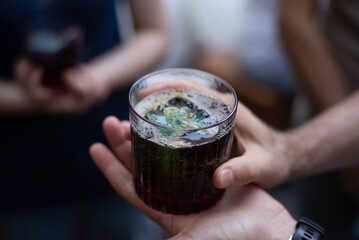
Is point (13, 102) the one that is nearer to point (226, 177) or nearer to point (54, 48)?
point (54, 48)

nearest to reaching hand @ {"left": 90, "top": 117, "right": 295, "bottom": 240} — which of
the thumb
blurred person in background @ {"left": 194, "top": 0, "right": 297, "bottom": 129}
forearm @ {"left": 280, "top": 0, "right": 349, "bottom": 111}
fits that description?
the thumb

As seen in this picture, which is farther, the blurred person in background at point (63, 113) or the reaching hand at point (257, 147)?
the blurred person in background at point (63, 113)

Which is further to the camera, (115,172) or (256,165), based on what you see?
(115,172)

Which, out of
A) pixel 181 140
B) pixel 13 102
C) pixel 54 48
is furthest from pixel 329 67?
pixel 13 102

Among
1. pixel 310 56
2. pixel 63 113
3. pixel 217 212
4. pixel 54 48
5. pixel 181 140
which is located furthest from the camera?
pixel 310 56

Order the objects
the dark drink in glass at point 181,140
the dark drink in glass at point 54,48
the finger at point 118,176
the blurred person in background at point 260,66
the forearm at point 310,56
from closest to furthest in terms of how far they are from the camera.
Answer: the dark drink in glass at point 181,140
the finger at point 118,176
the dark drink in glass at point 54,48
the forearm at point 310,56
the blurred person in background at point 260,66

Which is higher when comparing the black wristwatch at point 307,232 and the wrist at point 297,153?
the wrist at point 297,153

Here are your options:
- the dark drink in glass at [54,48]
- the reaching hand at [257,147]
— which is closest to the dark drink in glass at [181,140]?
the reaching hand at [257,147]

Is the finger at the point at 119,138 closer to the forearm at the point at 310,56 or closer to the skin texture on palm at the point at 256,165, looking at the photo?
the skin texture on palm at the point at 256,165

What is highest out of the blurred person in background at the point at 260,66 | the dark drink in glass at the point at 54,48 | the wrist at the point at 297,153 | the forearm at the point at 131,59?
the dark drink in glass at the point at 54,48
